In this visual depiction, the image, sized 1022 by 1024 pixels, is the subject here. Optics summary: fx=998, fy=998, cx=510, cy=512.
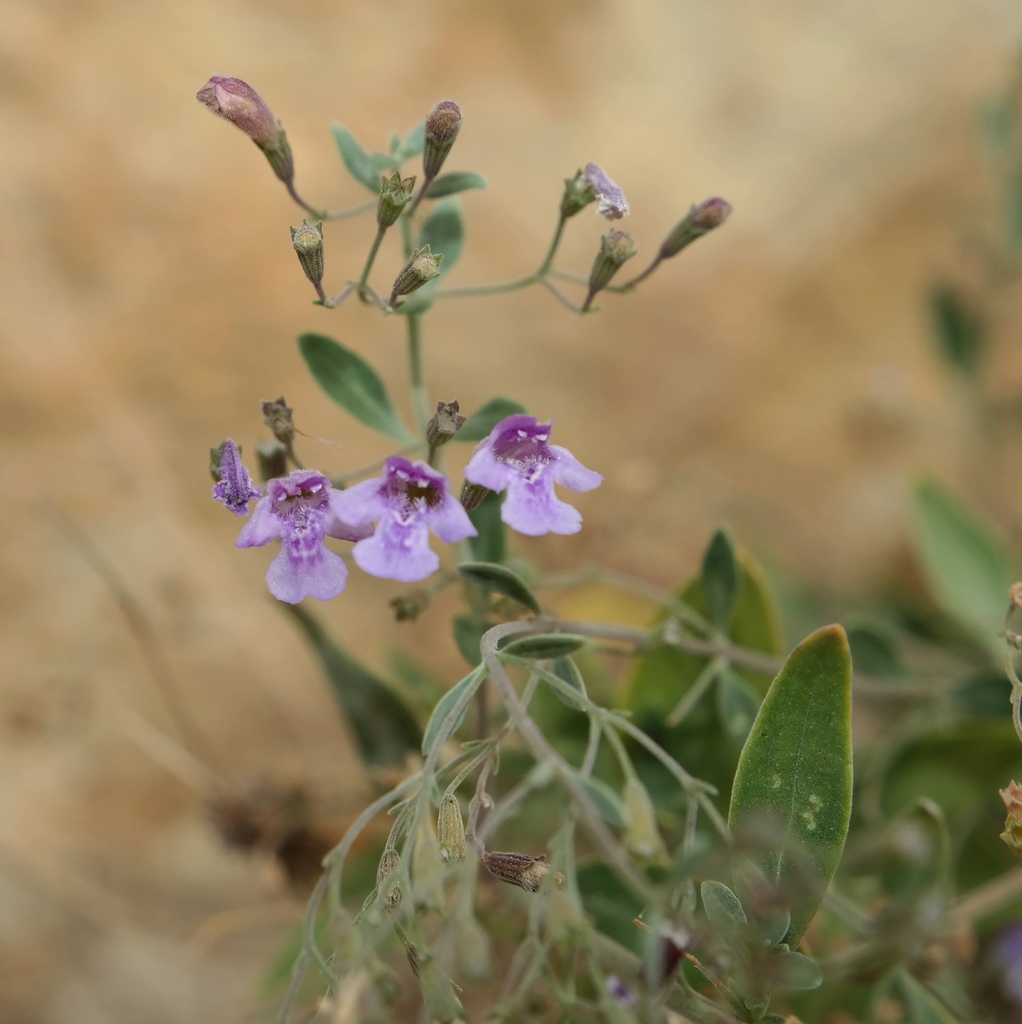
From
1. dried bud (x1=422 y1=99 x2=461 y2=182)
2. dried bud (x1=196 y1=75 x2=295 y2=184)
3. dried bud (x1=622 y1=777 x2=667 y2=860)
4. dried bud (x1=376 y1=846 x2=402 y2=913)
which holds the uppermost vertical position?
dried bud (x1=196 y1=75 x2=295 y2=184)

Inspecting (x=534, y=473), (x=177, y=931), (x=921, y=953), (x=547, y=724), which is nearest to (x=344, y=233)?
(x=547, y=724)

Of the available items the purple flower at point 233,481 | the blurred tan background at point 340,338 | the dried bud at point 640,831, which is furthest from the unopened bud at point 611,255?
the blurred tan background at point 340,338

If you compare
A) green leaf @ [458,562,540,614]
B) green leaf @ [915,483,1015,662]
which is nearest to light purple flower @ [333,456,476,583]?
green leaf @ [458,562,540,614]

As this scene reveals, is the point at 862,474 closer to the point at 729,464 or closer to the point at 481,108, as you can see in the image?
the point at 729,464

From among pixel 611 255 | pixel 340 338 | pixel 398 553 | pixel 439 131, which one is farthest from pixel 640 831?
pixel 340 338

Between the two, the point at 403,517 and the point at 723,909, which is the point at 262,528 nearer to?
the point at 403,517

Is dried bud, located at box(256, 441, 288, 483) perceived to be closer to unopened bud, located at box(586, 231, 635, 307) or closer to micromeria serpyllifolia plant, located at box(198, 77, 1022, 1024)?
micromeria serpyllifolia plant, located at box(198, 77, 1022, 1024)

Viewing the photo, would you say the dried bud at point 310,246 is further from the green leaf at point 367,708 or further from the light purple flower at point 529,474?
the green leaf at point 367,708
